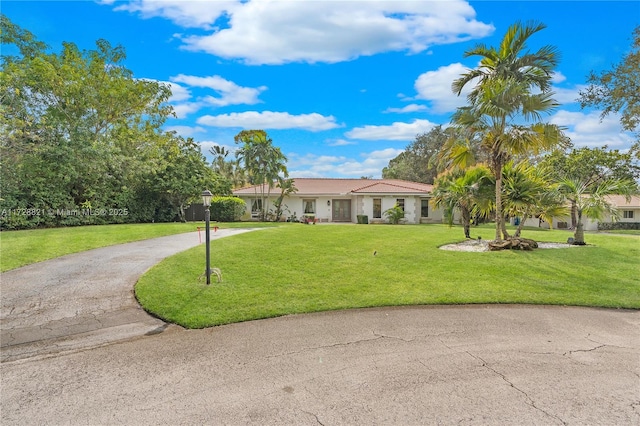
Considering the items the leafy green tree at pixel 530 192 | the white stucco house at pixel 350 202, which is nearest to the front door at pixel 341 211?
the white stucco house at pixel 350 202

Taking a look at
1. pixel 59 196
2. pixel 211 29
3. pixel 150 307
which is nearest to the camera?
pixel 150 307

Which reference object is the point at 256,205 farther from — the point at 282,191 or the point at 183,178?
the point at 183,178

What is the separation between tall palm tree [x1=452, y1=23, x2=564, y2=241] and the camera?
31.5 feet

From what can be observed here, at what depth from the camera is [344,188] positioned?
30.2m

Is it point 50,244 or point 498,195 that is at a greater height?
point 498,195

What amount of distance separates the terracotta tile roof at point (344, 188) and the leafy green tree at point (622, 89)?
38.7 feet

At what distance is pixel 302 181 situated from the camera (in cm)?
3228

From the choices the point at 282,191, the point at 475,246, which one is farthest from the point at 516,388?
the point at 282,191

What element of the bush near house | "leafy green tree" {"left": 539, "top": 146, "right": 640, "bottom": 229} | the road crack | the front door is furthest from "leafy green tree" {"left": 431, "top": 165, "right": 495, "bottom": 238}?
the bush near house

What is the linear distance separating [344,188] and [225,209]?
10804mm

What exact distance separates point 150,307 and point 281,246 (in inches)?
240

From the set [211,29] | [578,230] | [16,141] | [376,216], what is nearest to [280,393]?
[211,29]

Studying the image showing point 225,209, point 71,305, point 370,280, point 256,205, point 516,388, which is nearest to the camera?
point 516,388

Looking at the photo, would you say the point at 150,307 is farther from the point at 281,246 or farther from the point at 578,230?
the point at 578,230
